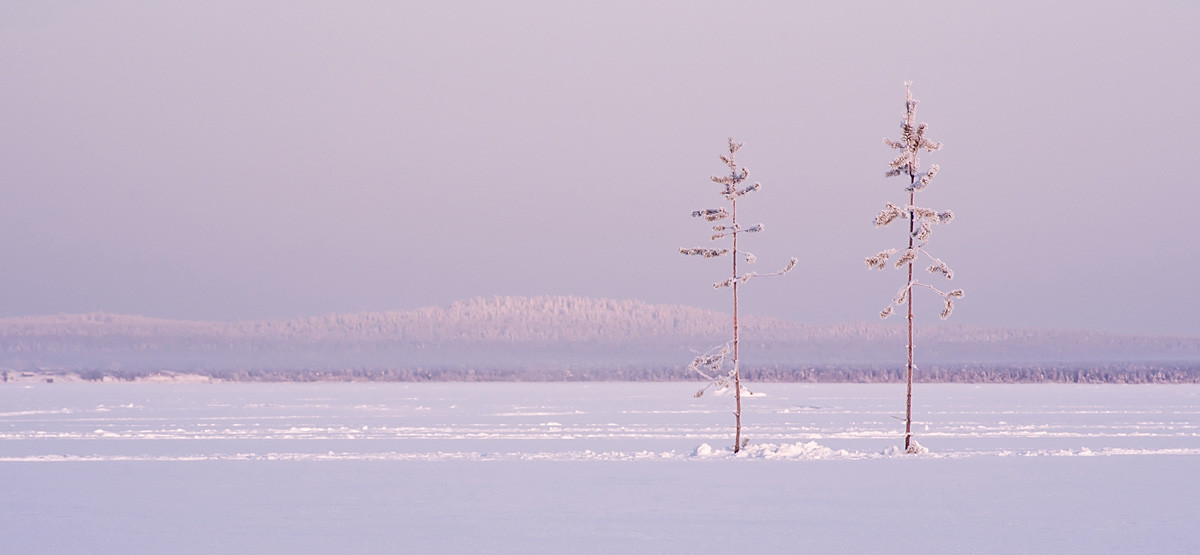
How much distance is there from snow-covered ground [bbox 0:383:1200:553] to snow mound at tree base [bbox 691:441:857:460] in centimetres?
12

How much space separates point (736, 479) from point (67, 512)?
14632 millimetres

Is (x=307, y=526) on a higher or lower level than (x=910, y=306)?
lower

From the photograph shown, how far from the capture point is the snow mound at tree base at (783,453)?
123 ft

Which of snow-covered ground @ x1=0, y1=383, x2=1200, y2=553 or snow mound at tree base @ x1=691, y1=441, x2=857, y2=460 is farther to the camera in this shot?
snow mound at tree base @ x1=691, y1=441, x2=857, y2=460

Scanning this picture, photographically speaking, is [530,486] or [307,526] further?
[530,486]

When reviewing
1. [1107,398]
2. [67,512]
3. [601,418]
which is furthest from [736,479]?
[1107,398]

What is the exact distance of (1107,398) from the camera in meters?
83.4

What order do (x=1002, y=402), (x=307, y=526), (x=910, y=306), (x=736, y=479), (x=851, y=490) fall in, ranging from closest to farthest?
1. (x=307, y=526)
2. (x=851, y=490)
3. (x=736, y=479)
4. (x=910, y=306)
5. (x=1002, y=402)

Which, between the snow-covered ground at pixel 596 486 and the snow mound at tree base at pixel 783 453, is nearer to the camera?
the snow-covered ground at pixel 596 486

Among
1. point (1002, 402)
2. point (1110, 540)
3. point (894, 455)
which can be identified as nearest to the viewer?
point (1110, 540)

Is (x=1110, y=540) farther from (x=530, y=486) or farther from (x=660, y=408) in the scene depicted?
(x=660, y=408)

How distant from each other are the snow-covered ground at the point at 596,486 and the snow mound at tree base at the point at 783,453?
12 centimetres

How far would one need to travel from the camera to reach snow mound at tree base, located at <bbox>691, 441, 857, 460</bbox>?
37562 mm

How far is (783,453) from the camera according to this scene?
125 ft
